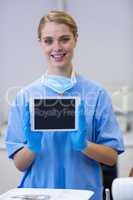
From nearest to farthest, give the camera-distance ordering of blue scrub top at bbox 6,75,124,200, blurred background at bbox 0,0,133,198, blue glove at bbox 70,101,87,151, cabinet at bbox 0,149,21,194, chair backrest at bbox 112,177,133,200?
chair backrest at bbox 112,177,133,200 → blue glove at bbox 70,101,87,151 → blue scrub top at bbox 6,75,124,200 → cabinet at bbox 0,149,21,194 → blurred background at bbox 0,0,133,198

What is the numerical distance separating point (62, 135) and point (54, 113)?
0.36 ft

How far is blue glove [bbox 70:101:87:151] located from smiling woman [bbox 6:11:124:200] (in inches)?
0.9

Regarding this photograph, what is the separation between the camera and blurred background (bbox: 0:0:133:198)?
9.83 ft

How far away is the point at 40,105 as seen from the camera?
1233mm

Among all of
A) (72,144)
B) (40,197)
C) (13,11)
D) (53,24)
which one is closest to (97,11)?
(13,11)

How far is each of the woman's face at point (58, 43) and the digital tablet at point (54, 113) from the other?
7.2 inches

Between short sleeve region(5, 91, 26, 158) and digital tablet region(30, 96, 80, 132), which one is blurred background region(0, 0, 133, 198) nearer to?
short sleeve region(5, 91, 26, 158)

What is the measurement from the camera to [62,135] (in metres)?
1.33

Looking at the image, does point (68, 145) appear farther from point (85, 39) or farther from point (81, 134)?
point (85, 39)

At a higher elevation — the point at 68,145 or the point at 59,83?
the point at 59,83

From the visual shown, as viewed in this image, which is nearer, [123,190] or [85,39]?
[123,190]

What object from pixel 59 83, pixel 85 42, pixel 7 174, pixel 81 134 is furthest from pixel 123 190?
pixel 85 42

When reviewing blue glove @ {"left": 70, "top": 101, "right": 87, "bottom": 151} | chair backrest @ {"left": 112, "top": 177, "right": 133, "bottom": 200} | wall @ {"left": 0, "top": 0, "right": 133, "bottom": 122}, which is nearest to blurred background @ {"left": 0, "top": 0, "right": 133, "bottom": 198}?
wall @ {"left": 0, "top": 0, "right": 133, "bottom": 122}

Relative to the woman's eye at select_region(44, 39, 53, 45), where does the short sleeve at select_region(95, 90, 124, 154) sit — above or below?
below
